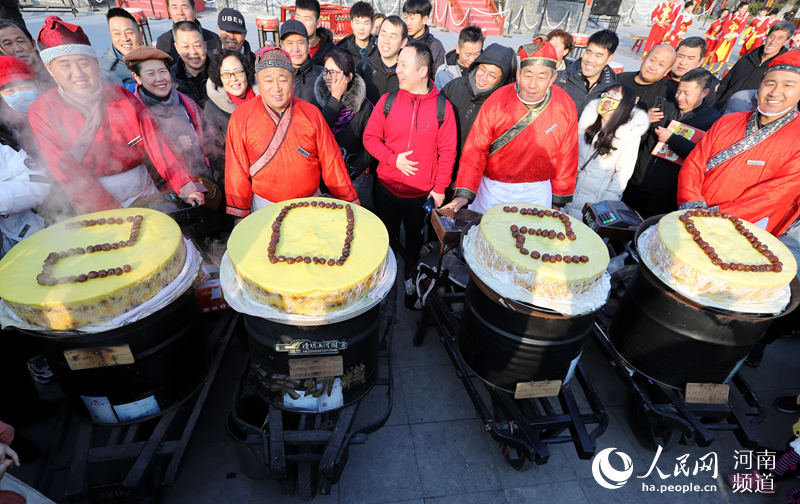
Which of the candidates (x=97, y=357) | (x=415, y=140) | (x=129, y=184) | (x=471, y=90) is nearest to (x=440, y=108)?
(x=415, y=140)

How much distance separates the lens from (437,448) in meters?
2.96

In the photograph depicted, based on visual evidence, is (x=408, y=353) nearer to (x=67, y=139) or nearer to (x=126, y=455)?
(x=126, y=455)

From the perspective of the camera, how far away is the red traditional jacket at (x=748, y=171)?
10.3 feet

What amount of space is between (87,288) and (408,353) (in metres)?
2.48

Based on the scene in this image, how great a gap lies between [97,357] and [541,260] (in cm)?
250

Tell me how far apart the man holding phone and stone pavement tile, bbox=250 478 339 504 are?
4.16 metres

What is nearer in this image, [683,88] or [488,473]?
[488,473]

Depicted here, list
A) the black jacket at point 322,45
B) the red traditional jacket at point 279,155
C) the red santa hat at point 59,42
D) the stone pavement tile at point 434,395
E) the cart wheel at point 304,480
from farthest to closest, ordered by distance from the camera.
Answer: the black jacket at point 322,45 < the stone pavement tile at point 434,395 < the red traditional jacket at point 279,155 < the red santa hat at point 59,42 < the cart wheel at point 304,480

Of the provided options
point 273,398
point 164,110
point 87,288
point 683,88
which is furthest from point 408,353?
point 683,88

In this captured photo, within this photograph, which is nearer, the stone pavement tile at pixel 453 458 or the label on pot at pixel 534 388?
the label on pot at pixel 534 388

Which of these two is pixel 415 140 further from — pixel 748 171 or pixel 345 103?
pixel 748 171

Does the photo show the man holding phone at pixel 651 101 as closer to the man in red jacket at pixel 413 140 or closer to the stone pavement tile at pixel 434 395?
the man in red jacket at pixel 413 140

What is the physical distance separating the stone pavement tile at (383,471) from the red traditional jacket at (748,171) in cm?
298

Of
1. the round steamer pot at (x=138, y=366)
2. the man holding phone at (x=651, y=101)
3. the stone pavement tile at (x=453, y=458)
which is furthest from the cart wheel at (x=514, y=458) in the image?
the man holding phone at (x=651, y=101)
